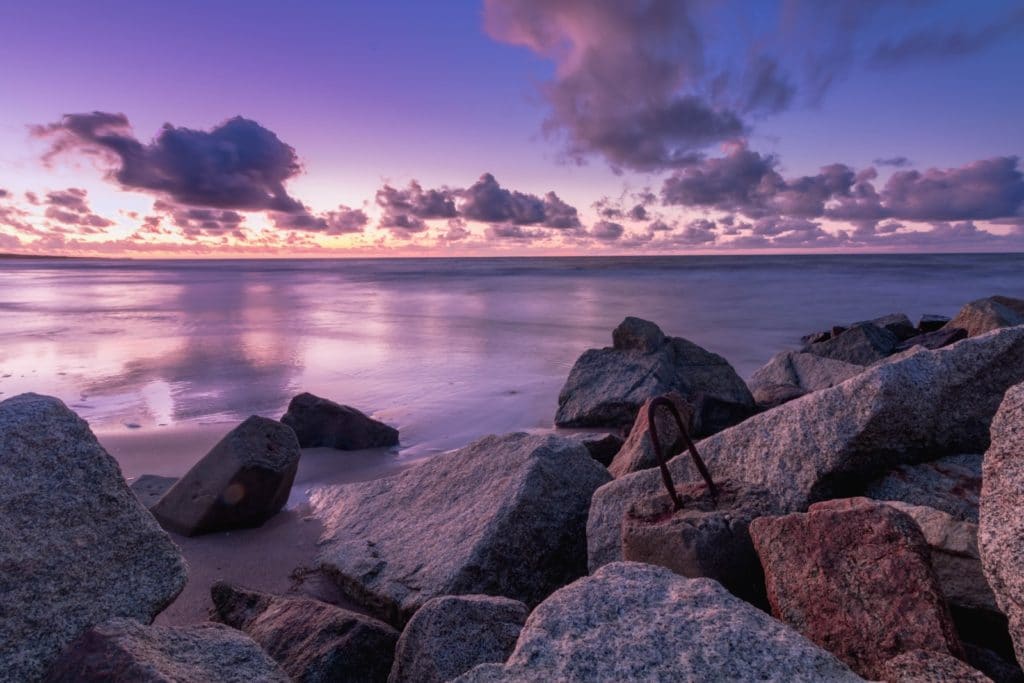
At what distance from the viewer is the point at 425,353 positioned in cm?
1312

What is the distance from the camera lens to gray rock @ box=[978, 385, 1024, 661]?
159cm

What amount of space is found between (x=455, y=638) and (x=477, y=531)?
963 millimetres

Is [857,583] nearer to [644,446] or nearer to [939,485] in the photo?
[939,485]

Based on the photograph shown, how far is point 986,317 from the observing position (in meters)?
8.08

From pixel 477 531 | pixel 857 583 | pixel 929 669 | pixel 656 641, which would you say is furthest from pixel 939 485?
pixel 477 531

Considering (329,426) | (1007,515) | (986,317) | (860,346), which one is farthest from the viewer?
(860,346)

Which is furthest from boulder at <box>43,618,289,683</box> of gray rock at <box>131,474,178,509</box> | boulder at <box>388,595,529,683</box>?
gray rock at <box>131,474,178,509</box>

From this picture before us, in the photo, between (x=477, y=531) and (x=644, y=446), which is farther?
(x=644, y=446)

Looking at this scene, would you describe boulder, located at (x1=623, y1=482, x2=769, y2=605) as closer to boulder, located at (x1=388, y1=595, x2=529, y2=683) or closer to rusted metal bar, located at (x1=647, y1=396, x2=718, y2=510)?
rusted metal bar, located at (x1=647, y1=396, x2=718, y2=510)

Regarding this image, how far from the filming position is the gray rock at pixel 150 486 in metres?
4.79

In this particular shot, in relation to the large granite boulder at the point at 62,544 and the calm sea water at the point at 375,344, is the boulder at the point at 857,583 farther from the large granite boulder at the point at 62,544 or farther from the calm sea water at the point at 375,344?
the calm sea water at the point at 375,344

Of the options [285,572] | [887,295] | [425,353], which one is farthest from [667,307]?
[285,572]

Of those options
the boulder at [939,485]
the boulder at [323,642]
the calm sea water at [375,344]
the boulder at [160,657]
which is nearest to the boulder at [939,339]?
the calm sea water at [375,344]

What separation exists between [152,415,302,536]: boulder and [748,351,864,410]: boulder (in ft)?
14.5
